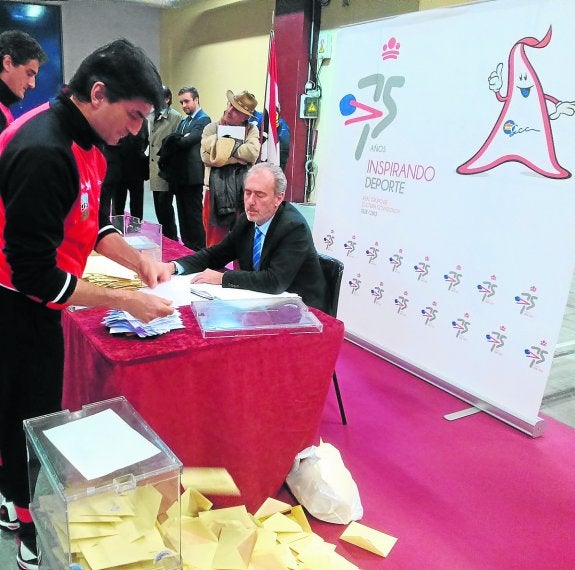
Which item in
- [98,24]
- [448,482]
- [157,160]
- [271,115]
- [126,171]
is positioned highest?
[98,24]

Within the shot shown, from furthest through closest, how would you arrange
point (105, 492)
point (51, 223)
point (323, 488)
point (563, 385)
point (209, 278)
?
1. point (563, 385)
2. point (209, 278)
3. point (323, 488)
4. point (51, 223)
5. point (105, 492)

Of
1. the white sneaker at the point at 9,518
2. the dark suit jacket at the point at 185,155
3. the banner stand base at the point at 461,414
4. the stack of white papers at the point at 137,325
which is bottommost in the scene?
the banner stand base at the point at 461,414

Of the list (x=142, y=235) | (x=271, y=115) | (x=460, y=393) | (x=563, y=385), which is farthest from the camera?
(x=271, y=115)

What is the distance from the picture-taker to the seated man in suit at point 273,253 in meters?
2.27

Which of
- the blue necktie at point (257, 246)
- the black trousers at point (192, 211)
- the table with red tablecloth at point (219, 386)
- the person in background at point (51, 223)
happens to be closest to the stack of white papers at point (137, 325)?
the table with red tablecloth at point (219, 386)

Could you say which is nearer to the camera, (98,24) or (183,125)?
(183,125)

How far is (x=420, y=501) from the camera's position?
2121mm

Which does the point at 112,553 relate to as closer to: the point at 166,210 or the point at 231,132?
the point at 231,132

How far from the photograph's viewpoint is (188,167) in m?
4.76

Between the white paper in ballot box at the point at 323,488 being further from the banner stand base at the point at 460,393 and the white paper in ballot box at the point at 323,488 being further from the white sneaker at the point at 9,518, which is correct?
the banner stand base at the point at 460,393

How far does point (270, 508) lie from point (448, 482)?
82 cm

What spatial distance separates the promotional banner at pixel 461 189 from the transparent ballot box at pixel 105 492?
1.84 metres

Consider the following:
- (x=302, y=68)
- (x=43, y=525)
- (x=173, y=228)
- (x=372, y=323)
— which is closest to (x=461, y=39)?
(x=372, y=323)

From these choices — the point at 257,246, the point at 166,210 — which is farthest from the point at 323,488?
the point at 166,210
